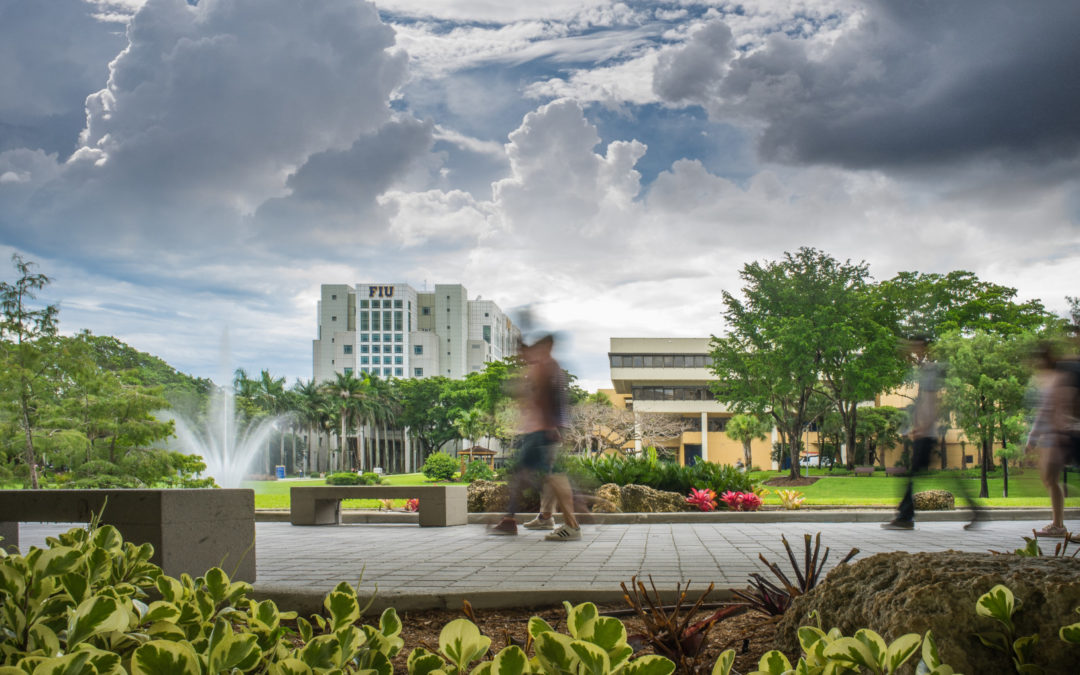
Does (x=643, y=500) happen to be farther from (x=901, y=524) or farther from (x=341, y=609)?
(x=341, y=609)

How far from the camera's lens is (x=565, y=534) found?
8.22 meters

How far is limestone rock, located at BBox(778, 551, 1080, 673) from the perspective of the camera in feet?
5.53

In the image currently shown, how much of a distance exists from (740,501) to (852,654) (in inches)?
476

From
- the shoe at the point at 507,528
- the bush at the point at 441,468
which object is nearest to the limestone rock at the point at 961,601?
the shoe at the point at 507,528

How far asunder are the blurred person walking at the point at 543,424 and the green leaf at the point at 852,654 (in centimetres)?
722

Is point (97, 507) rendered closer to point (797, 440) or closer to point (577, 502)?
point (577, 502)

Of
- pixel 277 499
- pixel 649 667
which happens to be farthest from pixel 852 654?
pixel 277 499

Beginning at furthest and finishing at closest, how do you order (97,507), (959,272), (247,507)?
(959,272)
(247,507)
(97,507)

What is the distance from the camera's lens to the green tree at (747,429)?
213 feet

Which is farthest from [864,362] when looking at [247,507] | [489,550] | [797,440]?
[247,507]

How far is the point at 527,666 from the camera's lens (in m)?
1.04

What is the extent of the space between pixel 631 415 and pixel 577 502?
138 feet

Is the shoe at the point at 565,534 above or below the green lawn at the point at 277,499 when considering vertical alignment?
above

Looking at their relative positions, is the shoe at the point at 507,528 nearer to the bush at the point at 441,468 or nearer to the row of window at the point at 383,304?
the bush at the point at 441,468
